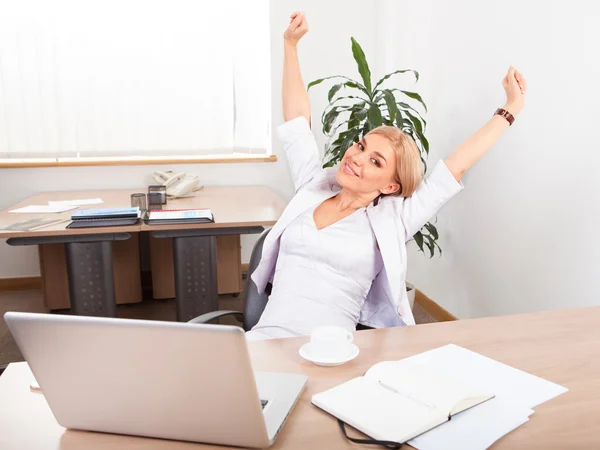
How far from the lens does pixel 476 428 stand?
94 cm

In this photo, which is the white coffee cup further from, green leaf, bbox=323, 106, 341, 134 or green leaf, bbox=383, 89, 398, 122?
green leaf, bbox=323, 106, 341, 134

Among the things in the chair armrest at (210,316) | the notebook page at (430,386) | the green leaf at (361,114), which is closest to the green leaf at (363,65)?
the green leaf at (361,114)

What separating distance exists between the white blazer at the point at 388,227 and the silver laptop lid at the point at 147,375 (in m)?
0.87

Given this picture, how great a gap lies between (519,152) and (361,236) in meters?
1.13

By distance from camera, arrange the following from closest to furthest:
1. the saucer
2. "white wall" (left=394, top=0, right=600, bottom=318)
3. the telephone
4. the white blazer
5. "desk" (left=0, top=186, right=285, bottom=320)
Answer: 1. the saucer
2. the white blazer
3. "white wall" (left=394, top=0, right=600, bottom=318)
4. "desk" (left=0, top=186, right=285, bottom=320)
5. the telephone

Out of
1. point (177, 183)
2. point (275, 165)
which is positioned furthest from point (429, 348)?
point (275, 165)

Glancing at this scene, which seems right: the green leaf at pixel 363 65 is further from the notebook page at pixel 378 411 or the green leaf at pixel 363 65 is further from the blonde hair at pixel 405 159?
the notebook page at pixel 378 411

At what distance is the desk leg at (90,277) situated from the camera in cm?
261

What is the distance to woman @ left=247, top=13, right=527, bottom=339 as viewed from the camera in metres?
1.68

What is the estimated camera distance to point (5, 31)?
3.62 metres

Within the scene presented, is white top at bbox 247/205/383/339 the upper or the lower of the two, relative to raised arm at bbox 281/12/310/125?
lower

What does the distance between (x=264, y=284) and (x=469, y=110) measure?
63.4 inches

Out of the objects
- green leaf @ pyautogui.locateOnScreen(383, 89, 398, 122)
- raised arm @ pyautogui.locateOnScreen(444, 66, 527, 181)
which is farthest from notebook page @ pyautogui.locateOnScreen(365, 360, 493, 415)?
green leaf @ pyautogui.locateOnScreen(383, 89, 398, 122)

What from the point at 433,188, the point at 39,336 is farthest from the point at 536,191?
the point at 39,336
